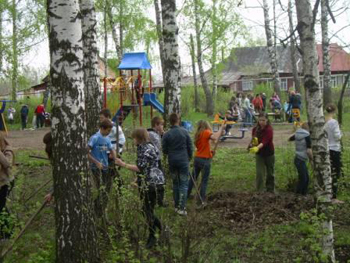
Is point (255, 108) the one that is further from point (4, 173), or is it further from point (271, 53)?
point (4, 173)

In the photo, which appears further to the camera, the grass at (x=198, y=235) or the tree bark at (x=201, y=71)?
the tree bark at (x=201, y=71)

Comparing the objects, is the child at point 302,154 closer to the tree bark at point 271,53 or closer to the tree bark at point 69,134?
the tree bark at point 69,134

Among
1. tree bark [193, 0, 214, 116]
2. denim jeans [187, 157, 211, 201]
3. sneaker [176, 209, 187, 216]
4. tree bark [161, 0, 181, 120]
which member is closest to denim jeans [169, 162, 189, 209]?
sneaker [176, 209, 187, 216]

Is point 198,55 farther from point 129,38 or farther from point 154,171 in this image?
point 154,171

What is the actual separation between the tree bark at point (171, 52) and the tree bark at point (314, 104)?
487cm

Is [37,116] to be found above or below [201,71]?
below

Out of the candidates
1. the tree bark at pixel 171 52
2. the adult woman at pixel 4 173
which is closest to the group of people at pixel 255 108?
the tree bark at pixel 171 52

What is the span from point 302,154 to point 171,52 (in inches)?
126

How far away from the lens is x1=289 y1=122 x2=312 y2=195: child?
842cm

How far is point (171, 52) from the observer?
9.73 m

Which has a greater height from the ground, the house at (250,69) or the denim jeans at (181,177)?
the house at (250,69)

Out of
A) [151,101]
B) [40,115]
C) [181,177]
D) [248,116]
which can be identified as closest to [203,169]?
[181,177]

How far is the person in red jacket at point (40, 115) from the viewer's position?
85.9 feet

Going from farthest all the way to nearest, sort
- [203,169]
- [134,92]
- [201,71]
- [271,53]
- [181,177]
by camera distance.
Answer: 1. [201,71]
2. [271,53]
3. [134,92]
4. [203,169]
5. [181,177]
